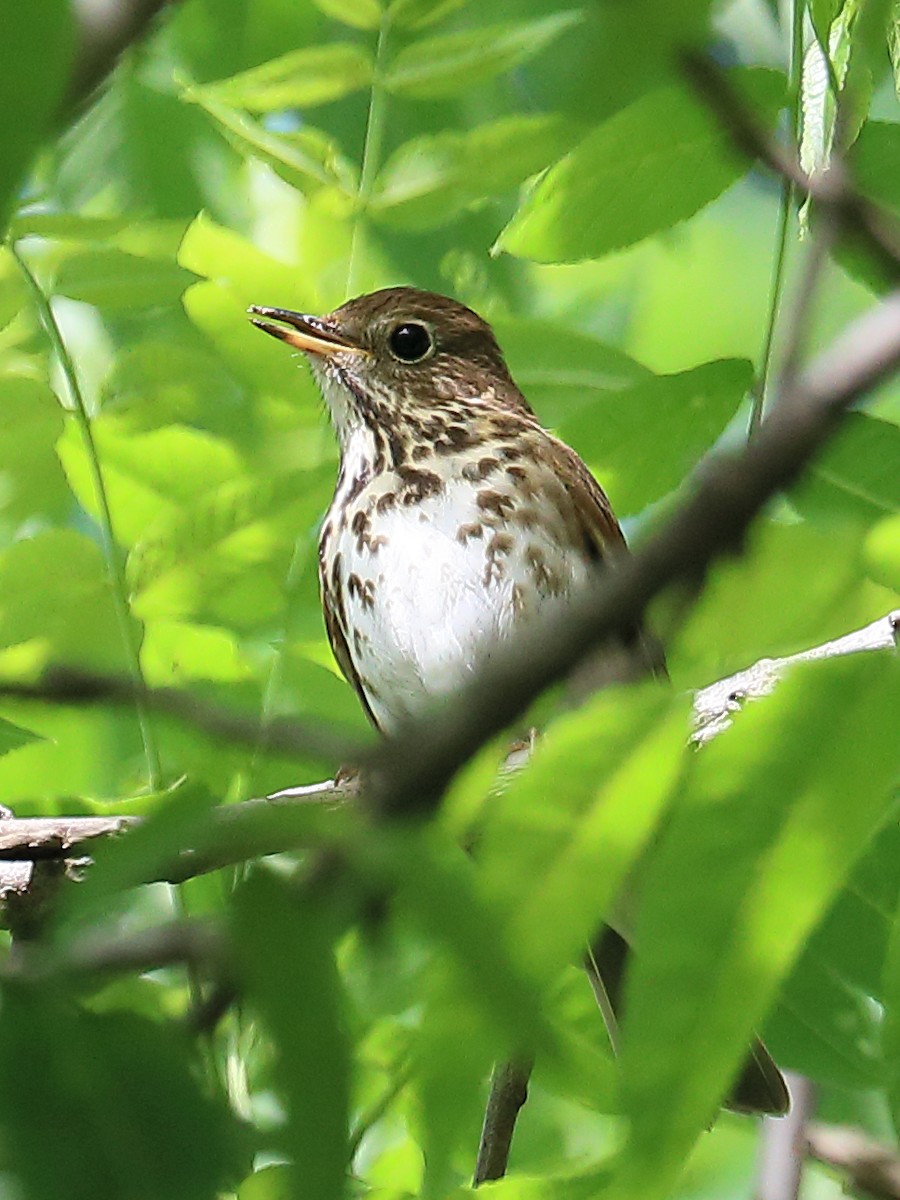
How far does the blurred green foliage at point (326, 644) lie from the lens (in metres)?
0.95

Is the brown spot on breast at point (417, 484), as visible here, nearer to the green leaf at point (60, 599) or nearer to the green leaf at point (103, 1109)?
the green leaf at point (60, 599)

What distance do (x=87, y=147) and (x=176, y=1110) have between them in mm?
3563

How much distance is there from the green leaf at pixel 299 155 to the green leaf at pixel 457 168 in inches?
3.7

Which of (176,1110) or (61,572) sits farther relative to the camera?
(61,572)

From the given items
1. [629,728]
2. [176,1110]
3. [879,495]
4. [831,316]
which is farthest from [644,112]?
[831,316]

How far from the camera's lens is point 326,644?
3.73m

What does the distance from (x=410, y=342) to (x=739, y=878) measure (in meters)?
3.29

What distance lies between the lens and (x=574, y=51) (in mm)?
1082

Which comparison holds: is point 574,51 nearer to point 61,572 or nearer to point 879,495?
point 879,495

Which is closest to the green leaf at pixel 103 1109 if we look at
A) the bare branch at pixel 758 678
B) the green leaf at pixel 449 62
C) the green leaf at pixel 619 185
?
the bare branch at pixel 758 678

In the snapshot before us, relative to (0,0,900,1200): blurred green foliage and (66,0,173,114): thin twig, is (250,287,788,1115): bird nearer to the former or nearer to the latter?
(0,0,900,1200): blurred green foliage

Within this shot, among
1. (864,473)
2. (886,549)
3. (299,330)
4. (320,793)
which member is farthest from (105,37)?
(299,330)

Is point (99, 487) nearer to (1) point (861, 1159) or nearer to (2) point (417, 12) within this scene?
(2) point (417, 12)

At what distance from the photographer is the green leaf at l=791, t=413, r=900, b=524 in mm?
2682
